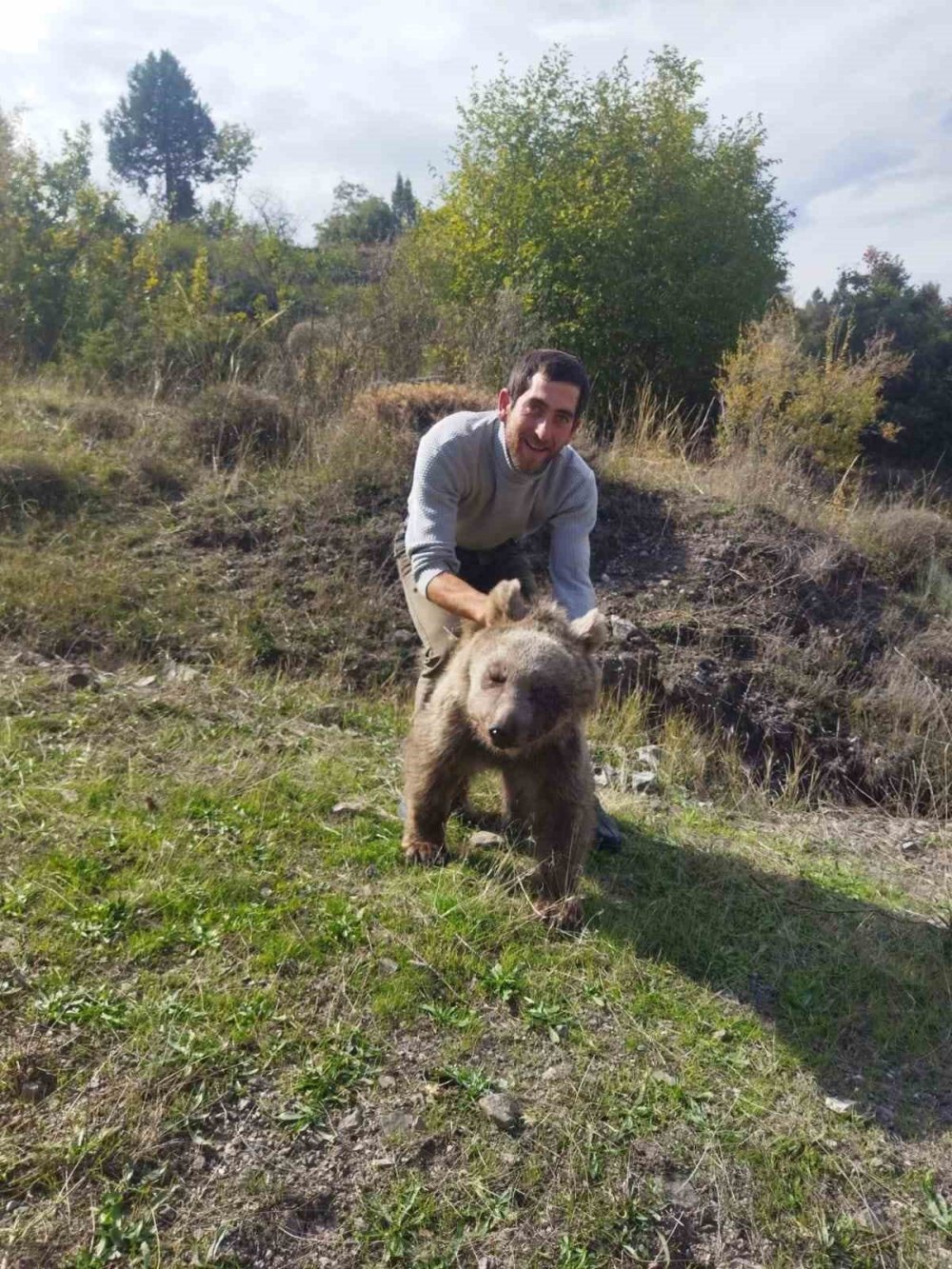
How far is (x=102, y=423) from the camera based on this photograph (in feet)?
30.7

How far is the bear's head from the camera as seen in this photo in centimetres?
352

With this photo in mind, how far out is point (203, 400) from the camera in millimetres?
9531

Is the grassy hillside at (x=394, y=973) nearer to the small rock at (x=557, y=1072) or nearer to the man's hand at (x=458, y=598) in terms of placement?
the small rock at (x=557, y=1072)

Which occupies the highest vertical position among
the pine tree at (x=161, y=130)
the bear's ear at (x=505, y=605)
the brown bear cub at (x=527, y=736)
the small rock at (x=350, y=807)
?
the pine tree at (x=161, y=130)

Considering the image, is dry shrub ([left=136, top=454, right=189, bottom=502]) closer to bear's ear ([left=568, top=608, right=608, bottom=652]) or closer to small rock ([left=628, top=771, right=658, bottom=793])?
small rock ([left=628, top=771, right=658, bottom=793])

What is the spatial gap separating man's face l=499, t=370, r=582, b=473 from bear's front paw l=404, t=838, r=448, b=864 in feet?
6.25

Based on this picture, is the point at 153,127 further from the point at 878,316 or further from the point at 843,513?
the point at 843,513

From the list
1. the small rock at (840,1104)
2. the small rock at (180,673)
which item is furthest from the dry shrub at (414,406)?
the small rock at (840,1104)

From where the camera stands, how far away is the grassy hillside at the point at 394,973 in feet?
8.44

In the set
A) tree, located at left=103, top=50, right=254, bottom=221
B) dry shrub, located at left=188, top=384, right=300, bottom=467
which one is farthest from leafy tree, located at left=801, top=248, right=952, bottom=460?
tree, located at left=103, top=50, right=254, bottom=221

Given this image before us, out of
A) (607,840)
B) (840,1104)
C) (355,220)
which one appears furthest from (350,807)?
(355,220)

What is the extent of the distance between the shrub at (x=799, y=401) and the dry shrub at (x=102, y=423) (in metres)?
7.10

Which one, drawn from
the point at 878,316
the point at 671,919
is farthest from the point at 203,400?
the point at 878,316

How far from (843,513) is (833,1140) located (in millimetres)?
8455
